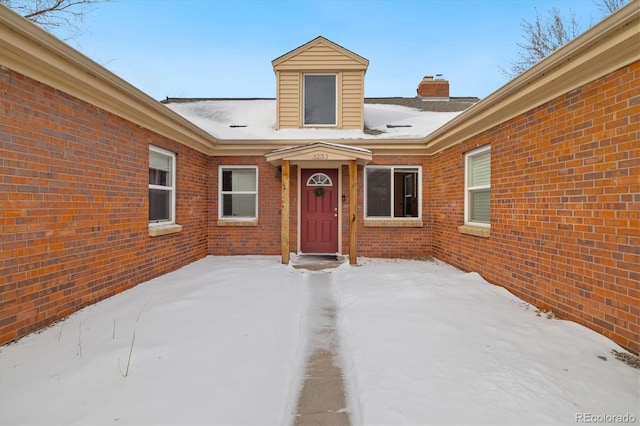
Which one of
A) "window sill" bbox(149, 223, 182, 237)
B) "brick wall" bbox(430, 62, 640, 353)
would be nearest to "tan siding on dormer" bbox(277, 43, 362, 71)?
"brick wall" bbox(430, 62, 640, 353)

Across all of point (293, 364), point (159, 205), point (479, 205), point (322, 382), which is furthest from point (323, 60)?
point (322, 382)

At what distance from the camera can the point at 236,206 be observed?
8.41 m

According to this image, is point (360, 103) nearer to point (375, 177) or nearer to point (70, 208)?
point (375, 177)

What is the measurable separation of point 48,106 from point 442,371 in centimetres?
521

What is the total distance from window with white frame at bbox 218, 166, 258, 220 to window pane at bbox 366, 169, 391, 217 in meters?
→ 3.27

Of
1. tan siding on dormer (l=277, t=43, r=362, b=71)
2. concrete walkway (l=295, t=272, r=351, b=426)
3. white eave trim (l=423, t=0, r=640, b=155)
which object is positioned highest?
tan siding on dormer (l=277, t=43, r=362, b=71)

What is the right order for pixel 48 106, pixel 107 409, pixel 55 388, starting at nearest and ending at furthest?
pixel 107 409 → pixel 55 388 → pixel 48 106

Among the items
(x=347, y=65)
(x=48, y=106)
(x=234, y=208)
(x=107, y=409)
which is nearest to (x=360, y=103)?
(x=347, y=65)

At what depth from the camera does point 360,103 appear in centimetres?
878

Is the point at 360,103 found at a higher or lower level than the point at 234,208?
higher

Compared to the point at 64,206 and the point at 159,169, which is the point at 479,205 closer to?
the point at 159,169

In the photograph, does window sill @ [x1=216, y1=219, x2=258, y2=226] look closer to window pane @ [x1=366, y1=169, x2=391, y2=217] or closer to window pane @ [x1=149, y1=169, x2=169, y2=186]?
window pane @ [x1=149, y1=169, x2=169, y2=186]

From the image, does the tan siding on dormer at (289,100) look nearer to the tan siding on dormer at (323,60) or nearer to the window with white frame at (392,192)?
the tan siding on dormer at (323,60)

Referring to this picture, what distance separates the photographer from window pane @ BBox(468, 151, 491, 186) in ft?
18.6
